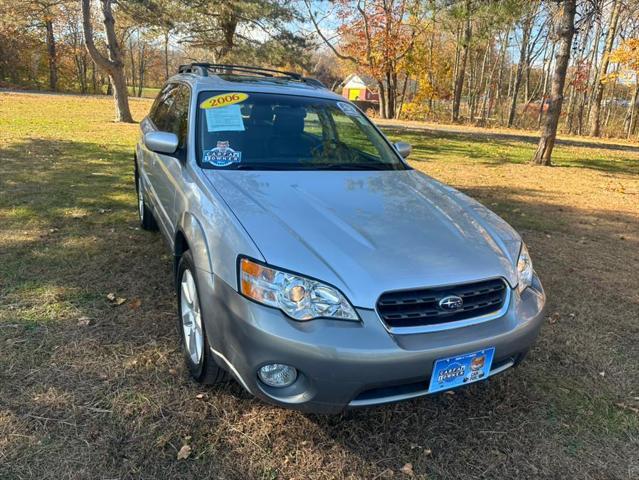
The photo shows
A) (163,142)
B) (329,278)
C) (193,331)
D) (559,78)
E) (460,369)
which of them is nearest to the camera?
→ (329,278)

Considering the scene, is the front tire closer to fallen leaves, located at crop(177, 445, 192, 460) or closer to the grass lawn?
the grass lawn

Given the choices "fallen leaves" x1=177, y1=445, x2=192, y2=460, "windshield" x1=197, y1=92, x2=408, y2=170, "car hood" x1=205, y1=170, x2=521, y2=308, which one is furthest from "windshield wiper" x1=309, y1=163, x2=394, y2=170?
"fallen leaves" x1=177, y1=445, x2=192, y2=460

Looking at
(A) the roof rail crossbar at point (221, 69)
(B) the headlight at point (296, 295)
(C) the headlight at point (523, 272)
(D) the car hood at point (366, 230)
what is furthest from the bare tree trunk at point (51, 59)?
(C) the headlight at point (523, 272)

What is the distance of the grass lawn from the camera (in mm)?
2266

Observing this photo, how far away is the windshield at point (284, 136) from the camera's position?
317 centimetres

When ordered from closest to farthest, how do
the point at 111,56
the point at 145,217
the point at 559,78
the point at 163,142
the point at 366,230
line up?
the point at 366,230
the point at 163,142
the point at 145,217
the point at 559,78
the point at 111,56

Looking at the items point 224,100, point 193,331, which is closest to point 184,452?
point 193,331

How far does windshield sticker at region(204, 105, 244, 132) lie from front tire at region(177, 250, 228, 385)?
1005mm

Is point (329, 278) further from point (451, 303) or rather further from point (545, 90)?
point (545, 90)

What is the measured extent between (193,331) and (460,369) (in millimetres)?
1474

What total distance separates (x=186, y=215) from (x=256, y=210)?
575 millimetres

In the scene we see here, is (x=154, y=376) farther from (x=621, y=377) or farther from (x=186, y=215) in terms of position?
(x=621, y=377)

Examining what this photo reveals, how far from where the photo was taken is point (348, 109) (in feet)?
13.3

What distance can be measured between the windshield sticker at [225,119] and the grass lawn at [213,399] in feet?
Answer: 4.53
